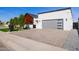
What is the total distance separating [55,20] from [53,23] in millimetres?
54

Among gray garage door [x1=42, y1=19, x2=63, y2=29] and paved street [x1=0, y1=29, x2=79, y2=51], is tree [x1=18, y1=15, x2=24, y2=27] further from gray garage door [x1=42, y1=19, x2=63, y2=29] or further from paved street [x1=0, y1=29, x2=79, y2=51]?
gray garage door [x1=42, y1=19, x2=63, y2=29]

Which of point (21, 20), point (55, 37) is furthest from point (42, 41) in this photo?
point (21, 20)

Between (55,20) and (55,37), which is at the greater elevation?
(55,20)

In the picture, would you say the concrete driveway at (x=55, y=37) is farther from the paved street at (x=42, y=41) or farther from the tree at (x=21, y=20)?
the tree at (x=21, y=20)

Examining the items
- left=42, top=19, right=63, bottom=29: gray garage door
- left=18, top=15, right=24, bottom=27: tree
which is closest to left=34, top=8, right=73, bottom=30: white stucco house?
left=42, top=19, right=63, bottom=29: gray garage door

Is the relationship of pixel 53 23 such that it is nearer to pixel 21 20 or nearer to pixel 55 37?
pixel 55 37

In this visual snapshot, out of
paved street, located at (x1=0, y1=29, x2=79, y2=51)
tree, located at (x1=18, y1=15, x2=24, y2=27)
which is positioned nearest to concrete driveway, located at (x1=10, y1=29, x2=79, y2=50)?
paved street, located at (x1=0, y1=29, x2=79, y2=51)

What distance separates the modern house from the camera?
375 cm

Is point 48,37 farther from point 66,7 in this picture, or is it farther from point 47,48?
point 66,7

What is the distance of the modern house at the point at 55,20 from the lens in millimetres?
3750

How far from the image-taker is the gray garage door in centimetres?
380

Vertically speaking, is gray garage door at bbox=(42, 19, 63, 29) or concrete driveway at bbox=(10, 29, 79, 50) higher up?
gray garage door at bbox=(42, 19, 63, 29)

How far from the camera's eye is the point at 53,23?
3824 mm
